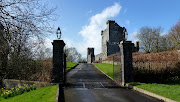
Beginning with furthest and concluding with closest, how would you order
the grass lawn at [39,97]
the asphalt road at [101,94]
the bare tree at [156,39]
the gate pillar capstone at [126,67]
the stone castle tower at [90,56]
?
1. the stone castle tower at [90,56]
2. the bare tree at [156,39]
3. the gate pillar capstone at [126,67]
4. the asphalt road at [101,94]
5. the grass lawn at [39,97]

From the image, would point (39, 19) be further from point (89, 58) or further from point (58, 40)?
point (89, 58)

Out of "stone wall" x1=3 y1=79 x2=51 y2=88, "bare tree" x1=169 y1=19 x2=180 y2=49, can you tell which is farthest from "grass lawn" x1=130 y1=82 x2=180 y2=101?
"bare tree" x1=169 y1=19 x2=180 y2=49

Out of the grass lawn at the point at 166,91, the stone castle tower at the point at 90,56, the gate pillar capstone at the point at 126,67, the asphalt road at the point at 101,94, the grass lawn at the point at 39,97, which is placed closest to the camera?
the grass lawn at the point at 39,97

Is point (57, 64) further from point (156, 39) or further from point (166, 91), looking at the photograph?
point (156, 39)

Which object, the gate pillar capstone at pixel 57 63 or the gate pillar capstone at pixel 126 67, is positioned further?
the gate pillar capstone at pixel 126 67

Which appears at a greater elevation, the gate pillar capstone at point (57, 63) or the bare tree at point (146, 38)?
the bare tree at point (146, 38)

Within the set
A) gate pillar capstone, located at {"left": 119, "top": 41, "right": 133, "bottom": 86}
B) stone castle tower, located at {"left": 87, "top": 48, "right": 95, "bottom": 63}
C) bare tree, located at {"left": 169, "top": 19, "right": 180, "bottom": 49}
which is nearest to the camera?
gate pillar capstone, located at {"left": 119, "top": 41, "right": 133, "bottom": 86}

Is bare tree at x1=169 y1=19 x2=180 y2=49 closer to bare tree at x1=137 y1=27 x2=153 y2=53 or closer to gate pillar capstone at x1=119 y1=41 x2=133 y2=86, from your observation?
bare tree at x1=137 y1=27 x2=153 y2=53

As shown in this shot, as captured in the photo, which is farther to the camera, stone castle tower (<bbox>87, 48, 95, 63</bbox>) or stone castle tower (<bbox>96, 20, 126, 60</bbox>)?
stone castle tower (<bbox>87, 48, 95, 63</bbox>)

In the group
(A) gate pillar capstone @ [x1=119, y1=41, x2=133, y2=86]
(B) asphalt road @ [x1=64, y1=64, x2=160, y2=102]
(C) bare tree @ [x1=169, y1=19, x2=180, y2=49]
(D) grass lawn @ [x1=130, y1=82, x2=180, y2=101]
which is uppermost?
(C) bare tree @ [x1=169, y1=19, x2=180, y2=49]

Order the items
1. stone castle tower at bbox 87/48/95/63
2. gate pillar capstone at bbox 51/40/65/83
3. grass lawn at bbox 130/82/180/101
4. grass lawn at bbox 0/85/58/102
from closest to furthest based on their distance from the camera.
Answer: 1. grass lawn at bbox 0/85/58/102
2. grass lawn at bbox 130/82/180/101
3. gate pillar capstone at bbox 51/40/65/83
4. stone castle tower at bbox 87/48/95/63

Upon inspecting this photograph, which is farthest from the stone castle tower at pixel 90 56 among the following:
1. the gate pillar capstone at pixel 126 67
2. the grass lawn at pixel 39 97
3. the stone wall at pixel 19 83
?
the grass lawn at pixel 39 97

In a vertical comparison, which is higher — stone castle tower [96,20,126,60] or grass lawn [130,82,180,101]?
stone castle tower [96,20,126,60]

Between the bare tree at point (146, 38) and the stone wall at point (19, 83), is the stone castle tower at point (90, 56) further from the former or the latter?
the stone wall at point (19, 83)
